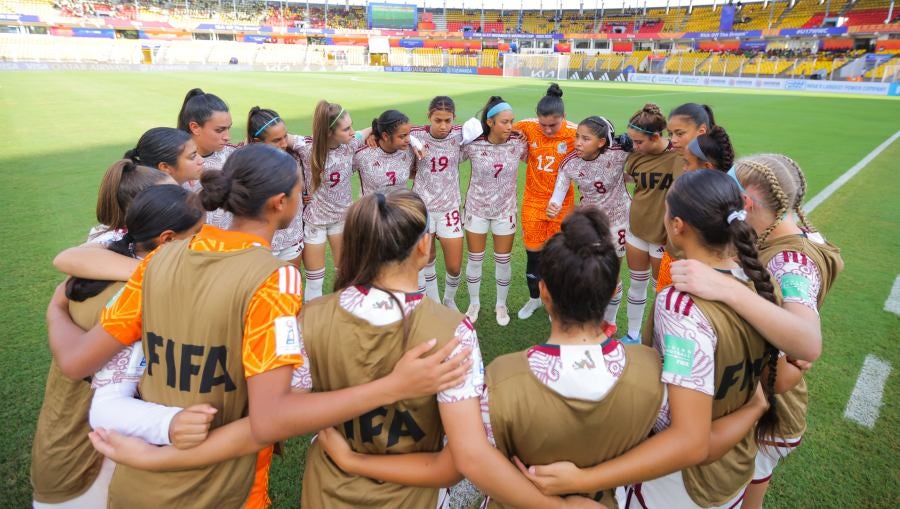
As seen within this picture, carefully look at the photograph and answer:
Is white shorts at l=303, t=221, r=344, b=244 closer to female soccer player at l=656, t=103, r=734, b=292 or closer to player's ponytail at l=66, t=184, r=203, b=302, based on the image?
player's ponytail at l=66, t=184, r=203, b=302

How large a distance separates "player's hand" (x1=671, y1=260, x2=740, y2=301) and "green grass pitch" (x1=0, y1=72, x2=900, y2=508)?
204 centimetres

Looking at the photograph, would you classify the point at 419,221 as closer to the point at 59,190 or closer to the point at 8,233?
the point at 8,233

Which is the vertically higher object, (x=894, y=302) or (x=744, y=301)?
(x=744, y=301)

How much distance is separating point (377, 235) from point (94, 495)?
1.77 metres

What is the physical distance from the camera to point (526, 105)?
21.4 m

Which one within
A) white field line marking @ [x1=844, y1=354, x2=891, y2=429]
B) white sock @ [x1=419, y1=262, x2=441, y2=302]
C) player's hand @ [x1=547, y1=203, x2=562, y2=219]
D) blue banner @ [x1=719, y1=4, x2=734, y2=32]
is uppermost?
blue banner @ [x1=719, y1=4, x2=734, y2=32]

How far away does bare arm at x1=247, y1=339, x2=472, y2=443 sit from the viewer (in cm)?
150

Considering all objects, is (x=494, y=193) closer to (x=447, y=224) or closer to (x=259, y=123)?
(x=447, y=224)

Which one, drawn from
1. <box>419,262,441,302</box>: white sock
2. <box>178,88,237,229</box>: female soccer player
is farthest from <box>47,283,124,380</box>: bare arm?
<box>419,262,441,302</box>: white sock

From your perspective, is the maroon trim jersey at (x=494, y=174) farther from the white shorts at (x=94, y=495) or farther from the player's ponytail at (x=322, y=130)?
the white shorts at (x=94, y=495)

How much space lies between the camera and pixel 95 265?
1986mm

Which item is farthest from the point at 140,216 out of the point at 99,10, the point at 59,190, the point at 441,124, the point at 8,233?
the point at 99,10

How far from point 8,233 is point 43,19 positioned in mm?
56964

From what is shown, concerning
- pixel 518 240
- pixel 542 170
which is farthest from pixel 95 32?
pixel 542 170
